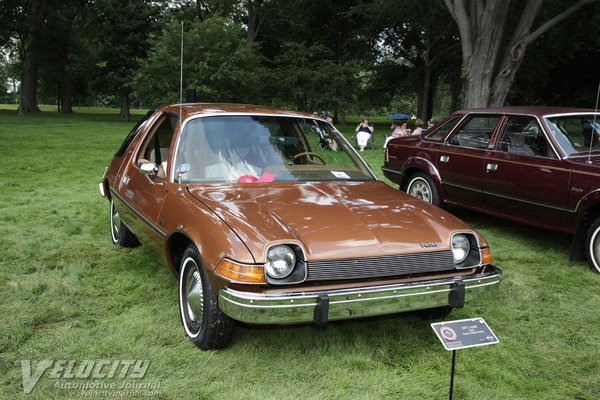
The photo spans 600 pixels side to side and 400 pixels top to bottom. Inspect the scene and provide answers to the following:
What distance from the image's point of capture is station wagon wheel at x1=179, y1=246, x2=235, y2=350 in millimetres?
3121

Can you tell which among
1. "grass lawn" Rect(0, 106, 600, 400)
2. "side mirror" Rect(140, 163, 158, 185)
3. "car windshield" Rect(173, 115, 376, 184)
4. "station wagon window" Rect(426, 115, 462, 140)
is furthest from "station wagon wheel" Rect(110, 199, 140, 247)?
"station wagon window" Rect(426, 115, 462, 140)

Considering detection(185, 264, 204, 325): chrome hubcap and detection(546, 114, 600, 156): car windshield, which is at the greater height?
detection(546, 114, 600, 156): car windshield

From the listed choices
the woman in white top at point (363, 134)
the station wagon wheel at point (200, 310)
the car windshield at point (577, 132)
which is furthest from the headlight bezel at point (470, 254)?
the woman in white top at point (363, 134)

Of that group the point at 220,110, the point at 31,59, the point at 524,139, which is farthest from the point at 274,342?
the point at 31,59

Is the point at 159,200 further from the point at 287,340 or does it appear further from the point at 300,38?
the point at 300,38

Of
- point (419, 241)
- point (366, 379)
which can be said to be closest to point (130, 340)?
point (366, 379)

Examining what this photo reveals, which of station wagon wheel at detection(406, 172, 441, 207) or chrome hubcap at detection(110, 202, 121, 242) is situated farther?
station wagon wheel at detection(406, 172, 441, 207)

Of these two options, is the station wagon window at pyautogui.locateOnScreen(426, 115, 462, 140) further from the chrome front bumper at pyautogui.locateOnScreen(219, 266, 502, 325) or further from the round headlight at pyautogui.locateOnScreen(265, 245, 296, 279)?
the round headlight at pyautogui.locateOnScreen(265, 245, 296, 279)

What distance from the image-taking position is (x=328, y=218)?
328 cm

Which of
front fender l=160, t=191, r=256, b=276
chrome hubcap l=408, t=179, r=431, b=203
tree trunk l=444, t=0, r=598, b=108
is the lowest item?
→ chrome hubcap l=408, t=179, r=431, b=203

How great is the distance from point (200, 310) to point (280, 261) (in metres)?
0.76

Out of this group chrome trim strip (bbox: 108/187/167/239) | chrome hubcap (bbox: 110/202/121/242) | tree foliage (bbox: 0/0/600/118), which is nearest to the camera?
chrome trim strip (bbox: 108/187/167/239)

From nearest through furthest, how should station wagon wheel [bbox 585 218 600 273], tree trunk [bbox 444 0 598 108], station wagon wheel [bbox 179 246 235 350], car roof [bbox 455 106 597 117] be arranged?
station wagon wheel [bbox 179 246 235 350], station wagon wheel [bbox 585 218 600 273], car roof [bbox 455 106 597 117], tree trunk [bbox 444 0 598 108]

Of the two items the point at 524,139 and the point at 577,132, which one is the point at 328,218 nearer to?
the point at 524,139
